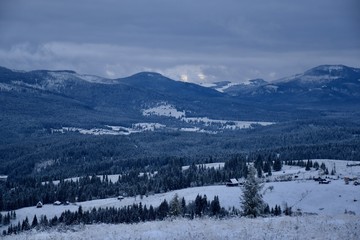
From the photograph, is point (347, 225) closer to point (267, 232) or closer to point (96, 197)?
point (267, 232)

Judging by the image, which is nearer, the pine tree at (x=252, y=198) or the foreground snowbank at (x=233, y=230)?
the foreground snowbank at (x=233, y=230)

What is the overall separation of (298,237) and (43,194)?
469 feet

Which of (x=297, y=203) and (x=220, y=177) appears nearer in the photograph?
(x=297, y=203)

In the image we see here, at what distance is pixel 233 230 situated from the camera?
33938 millimetres

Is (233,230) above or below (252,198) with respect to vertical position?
above

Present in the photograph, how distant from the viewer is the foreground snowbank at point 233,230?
105ft

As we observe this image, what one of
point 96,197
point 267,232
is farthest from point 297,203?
point 267,232

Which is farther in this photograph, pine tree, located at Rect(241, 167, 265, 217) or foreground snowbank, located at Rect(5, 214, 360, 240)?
pine tree, located at Rect(241, 167, 265, 217)

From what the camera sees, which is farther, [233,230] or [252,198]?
[252,198]

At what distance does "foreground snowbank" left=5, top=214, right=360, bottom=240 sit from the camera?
105ft

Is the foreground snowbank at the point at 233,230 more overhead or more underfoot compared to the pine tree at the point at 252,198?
more overhead

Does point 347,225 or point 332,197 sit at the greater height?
point 347,225

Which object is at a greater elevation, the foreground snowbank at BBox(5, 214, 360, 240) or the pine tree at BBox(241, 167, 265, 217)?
the foreground snowbank at BBox(5, 214, 360, 240)

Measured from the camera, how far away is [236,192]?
442ft
